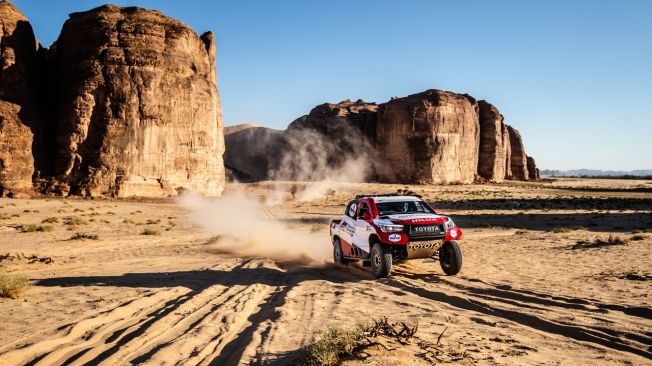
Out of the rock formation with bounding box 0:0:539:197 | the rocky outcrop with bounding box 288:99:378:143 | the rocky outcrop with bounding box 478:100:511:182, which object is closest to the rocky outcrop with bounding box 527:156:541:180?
the rocky outcrop with bounding box 478:100:511:182

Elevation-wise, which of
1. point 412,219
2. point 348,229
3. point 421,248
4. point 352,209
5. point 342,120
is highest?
point 342,120

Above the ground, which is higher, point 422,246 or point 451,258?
point 422,246

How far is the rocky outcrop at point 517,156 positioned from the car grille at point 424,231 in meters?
105

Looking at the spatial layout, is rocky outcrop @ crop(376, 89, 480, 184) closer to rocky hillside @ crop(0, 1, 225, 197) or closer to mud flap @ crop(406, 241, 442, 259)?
rocky hillside @ crop(0, 1, 225, 197)

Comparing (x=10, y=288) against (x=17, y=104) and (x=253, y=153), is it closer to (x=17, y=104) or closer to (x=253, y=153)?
(x=17, y=104)

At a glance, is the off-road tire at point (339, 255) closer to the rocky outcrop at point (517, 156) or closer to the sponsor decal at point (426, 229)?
the sponsor decal at point (426, 229)

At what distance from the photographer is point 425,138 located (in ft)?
264

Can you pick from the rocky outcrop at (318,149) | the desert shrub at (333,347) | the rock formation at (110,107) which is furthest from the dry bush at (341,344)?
the rocky outcrop at (318,149)

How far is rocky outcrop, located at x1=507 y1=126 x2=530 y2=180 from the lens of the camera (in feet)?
359

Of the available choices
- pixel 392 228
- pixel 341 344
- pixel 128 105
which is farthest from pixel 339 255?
pixel 128 105

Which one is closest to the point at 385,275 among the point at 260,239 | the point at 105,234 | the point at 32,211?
the point at 260,239

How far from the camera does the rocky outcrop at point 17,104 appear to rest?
4281 cm

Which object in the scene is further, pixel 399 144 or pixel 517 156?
pixel 517 156

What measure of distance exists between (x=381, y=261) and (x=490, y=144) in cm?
9025
